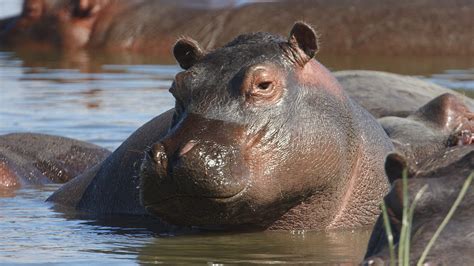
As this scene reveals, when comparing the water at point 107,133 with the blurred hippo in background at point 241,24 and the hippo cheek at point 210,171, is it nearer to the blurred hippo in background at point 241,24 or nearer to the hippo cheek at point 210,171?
the hippo cheek at point 210,171

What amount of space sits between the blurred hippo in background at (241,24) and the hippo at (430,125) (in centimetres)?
911

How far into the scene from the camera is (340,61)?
17.6m

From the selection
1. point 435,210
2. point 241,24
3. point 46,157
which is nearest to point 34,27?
point 241,24

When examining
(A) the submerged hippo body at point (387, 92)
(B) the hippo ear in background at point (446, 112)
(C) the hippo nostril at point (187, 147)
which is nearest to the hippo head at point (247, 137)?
(C) the hippo nostril at point (187, 147)

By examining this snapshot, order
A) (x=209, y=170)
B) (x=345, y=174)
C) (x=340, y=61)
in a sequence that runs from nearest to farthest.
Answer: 1. (x=209, y=170)
2. (x=345, y=174)
3. (x=340, y=61)

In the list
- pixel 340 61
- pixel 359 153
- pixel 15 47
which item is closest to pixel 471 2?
pixel 340 61

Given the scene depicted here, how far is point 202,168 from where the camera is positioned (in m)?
6.09

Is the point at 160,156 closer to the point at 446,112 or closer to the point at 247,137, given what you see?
the point at 247,137

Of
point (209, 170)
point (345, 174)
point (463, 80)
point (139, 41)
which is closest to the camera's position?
point (209, 170)

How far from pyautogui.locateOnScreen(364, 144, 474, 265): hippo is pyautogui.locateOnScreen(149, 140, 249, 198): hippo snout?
1633mm

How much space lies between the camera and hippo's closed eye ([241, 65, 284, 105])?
21.4ft

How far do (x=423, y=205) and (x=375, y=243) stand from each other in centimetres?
23

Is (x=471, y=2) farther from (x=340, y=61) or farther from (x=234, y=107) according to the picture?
(x=234, y=107)

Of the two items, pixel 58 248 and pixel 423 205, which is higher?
pixel 423 205
